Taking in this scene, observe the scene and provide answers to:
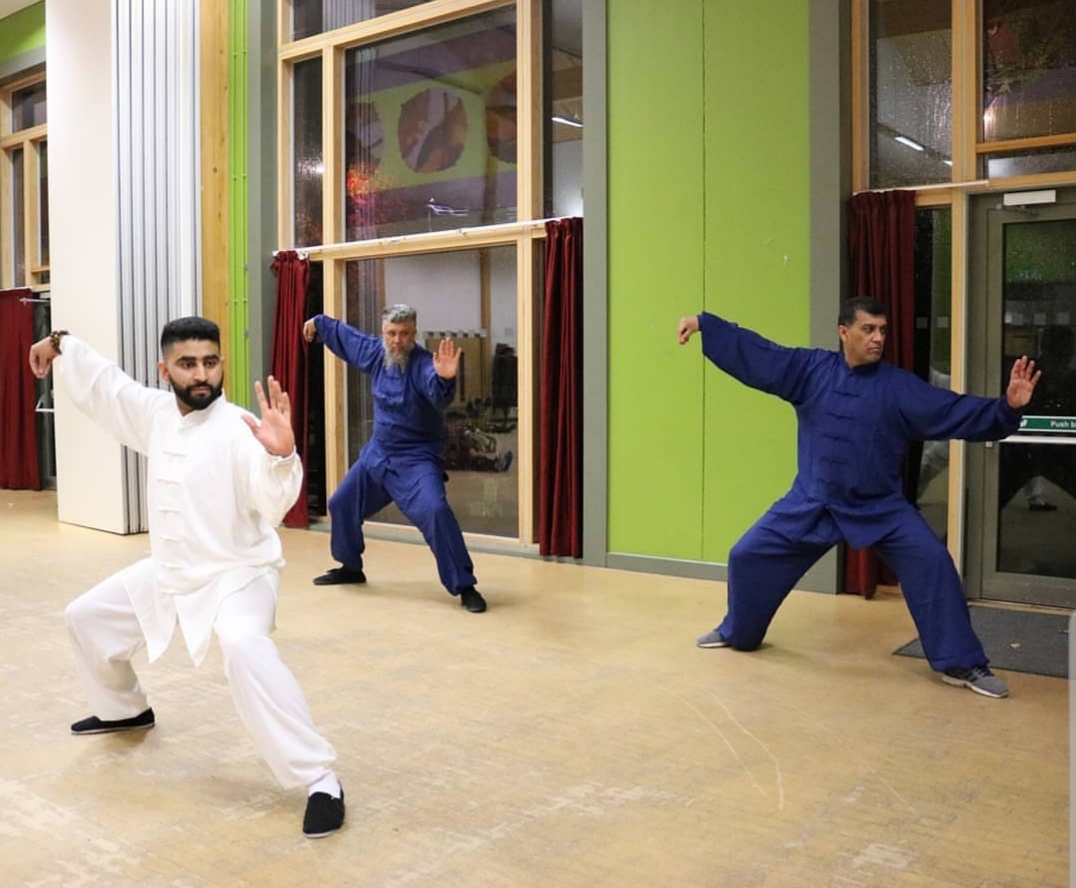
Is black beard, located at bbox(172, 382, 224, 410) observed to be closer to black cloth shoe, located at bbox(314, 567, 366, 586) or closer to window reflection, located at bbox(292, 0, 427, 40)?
black cloth shoe, located at bbox(314, 567, 366, 586)

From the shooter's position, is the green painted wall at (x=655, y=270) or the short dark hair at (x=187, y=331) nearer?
the short dark hair at (x=187, y=331)

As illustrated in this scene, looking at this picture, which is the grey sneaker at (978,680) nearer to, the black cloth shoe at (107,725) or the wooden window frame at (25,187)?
the black cloth shoe at (107,725)

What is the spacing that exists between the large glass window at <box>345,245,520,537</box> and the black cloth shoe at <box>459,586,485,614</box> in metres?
1.67

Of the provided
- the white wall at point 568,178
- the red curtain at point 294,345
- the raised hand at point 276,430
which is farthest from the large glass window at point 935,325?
the red curtain at point 294,345

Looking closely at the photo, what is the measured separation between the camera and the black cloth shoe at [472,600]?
201 inches

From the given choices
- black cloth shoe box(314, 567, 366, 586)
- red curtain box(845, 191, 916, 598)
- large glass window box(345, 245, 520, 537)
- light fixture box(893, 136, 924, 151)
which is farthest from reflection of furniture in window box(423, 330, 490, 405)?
light fixture box(893, 136, 924, 151)

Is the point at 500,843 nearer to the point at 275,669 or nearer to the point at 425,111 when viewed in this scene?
the point at 275,669

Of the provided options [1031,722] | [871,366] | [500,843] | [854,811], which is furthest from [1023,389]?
[500,843]

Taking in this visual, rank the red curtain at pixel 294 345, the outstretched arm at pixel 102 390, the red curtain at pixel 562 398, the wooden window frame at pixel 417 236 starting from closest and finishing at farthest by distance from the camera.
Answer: the outstretched arm at pixel 102 390
the red curtain at pixel 562 398
the wooden window frame at pixel 417 236
the red curtain at pixel 294 345

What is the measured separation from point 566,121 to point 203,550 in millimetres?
4355

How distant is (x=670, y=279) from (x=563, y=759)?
337 centimetres

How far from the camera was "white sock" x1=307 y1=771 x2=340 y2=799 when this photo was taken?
269cm

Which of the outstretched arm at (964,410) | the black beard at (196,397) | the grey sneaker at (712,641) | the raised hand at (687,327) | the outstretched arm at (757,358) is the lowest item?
the grey sneaker at (712,641)

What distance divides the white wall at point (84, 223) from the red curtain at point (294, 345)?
3.57 ft
